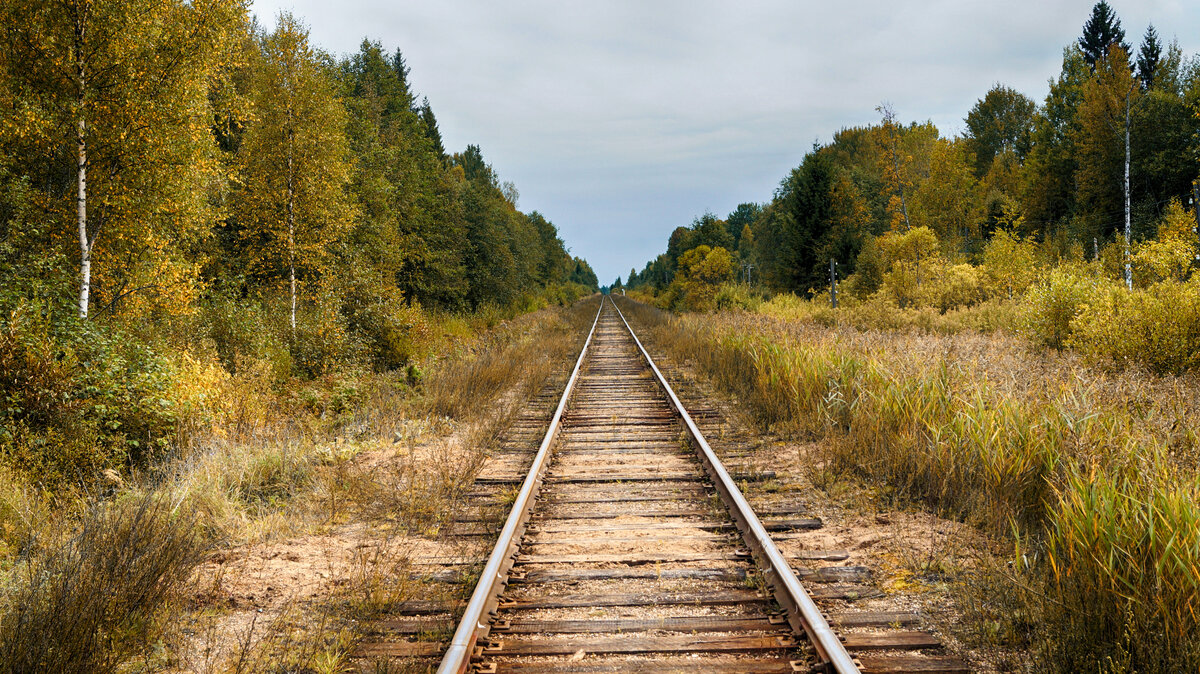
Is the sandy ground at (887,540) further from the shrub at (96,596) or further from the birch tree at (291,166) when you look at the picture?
the birch tree at (291,166)

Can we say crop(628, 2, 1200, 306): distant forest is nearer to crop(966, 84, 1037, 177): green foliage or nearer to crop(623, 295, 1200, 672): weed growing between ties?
crop(966, 84, 1037, 177): green foliage

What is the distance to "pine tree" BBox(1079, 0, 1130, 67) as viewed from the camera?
163 ft

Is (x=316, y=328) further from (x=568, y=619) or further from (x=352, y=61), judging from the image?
(x=352, y=61)

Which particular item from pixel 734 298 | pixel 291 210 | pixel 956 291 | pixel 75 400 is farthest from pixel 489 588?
pixel 734 298

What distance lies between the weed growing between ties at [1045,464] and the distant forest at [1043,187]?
17077 mm

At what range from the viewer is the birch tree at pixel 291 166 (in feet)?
53.7

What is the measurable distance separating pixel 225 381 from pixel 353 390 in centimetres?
222

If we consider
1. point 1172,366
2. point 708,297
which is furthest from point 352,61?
point 1172,366

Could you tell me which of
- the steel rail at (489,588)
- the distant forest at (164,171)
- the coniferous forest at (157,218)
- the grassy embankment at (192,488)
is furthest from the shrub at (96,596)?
the distant forest at (164,171)

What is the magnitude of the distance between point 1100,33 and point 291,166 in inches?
2483

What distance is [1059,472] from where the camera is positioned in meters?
4.29

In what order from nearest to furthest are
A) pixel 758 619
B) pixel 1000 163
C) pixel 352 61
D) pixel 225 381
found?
pixel 758 619, pixel 225 381, pixel 352 61, pixel 1000 163

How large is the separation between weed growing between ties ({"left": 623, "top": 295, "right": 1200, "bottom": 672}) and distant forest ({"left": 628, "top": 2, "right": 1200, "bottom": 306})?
1708 centimetres

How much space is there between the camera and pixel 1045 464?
436 cm
